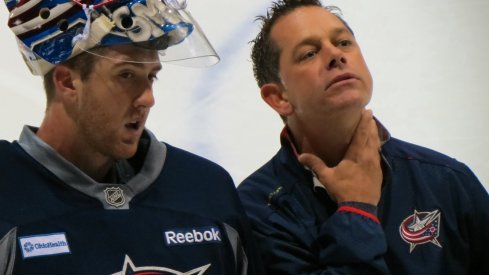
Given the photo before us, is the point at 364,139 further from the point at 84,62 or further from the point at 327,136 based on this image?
the point at 84,62

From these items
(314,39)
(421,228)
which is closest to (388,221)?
(421,228)

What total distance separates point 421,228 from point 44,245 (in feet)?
2.31

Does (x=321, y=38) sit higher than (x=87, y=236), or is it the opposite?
(x=321, y=38)

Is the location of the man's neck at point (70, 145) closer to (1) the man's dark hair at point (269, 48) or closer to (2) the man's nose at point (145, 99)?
(2) the man's nose at point (145, 99)

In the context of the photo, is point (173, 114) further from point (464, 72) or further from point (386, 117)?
point (464, 72)

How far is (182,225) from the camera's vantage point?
1437mm

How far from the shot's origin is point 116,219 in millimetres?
1379

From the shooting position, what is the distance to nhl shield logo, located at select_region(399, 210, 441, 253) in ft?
5.23

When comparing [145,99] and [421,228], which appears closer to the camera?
[145,99]

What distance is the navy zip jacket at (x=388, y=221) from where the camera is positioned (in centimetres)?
152

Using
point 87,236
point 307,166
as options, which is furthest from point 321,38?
point 87,236

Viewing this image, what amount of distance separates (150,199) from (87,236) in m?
0.14

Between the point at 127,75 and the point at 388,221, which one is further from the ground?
the point at 127,75

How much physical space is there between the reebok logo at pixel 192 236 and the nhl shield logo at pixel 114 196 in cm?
9
